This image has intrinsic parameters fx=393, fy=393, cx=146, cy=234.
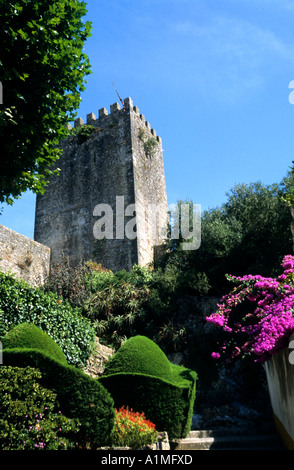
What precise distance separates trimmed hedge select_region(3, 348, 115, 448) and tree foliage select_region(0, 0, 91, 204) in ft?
11.6

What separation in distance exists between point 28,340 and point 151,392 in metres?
2.46

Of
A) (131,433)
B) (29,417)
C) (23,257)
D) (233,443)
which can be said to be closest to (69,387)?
(29,417)

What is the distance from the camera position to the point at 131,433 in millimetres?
6309

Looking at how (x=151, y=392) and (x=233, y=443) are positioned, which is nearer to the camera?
(x=151, y=392)

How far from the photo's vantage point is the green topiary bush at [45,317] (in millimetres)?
9156

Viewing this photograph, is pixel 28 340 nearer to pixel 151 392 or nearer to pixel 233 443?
pixel 151 392

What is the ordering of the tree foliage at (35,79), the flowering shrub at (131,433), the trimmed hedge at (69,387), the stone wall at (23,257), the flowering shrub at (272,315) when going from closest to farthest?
1. the trimmed hedge at (69,387)
2. the flowering shrub at (272,315)
3. the flowering shrub at (131,433)
4. the tree foliage at (35,79)
5. the stone wall at (23,257)

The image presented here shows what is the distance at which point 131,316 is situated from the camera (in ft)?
50.6

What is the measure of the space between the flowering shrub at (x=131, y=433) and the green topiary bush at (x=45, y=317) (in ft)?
11.3

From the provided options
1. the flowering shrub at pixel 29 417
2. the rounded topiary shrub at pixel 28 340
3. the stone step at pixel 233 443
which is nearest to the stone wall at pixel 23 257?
the rounded topiary shrub at pixel 28 340

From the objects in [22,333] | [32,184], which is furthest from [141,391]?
[32,184]

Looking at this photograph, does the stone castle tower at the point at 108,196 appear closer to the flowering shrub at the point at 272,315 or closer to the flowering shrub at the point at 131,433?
the flowering shrub at the point at 272,315

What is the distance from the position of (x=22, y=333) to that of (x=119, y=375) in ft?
6.50

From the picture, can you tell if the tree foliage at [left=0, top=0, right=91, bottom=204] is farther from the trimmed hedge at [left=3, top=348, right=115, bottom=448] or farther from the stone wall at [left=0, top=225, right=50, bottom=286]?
the stone wall at [left=0, top=225, right=50, bottom=286]
